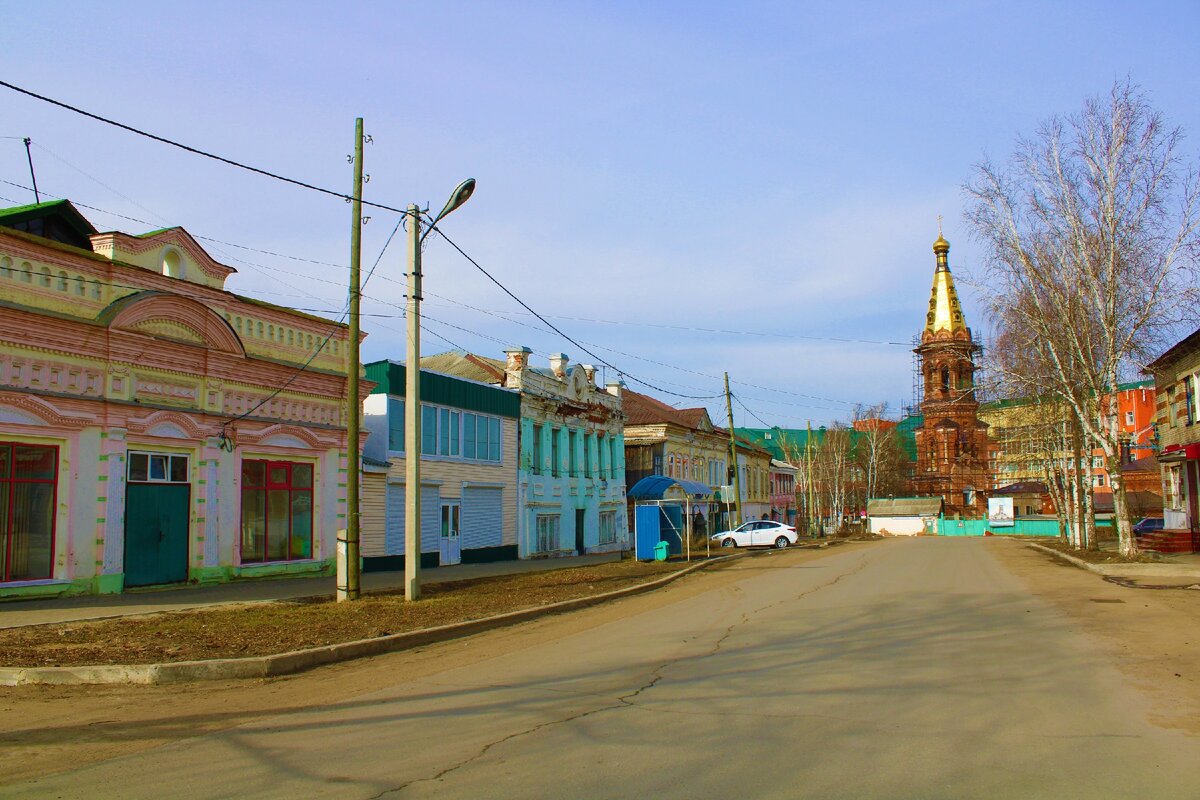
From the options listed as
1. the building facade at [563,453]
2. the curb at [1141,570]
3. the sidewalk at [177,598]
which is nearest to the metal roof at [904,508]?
the building facade at [563,453]

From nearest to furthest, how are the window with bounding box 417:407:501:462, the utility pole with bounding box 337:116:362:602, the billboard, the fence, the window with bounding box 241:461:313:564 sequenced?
1. the utility pole with bounding box 337:116:362:602
2. the window with bounding box 241:461:313:564
3. the window with bounding box 417:407:501:462
4. the fence
5. the billboard

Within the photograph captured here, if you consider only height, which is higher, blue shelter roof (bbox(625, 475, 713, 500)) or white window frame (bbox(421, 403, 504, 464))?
white window frame (bbox(421, 403, 504, 464))

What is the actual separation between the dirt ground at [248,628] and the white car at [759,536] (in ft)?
89.1

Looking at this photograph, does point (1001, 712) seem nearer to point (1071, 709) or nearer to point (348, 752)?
point (1071, 709)

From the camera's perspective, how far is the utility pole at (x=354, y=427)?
16.4 metres

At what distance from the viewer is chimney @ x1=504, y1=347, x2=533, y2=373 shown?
3653cm

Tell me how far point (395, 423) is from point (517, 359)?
9.23m

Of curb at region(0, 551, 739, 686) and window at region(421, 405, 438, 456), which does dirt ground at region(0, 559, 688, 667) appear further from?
window at region(421, 405, 438, 456)

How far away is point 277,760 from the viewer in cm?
636

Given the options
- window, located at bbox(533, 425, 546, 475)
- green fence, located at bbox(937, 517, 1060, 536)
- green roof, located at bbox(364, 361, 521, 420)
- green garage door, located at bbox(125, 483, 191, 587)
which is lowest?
green fence, located at bbox(937, 517, 1060, 536)

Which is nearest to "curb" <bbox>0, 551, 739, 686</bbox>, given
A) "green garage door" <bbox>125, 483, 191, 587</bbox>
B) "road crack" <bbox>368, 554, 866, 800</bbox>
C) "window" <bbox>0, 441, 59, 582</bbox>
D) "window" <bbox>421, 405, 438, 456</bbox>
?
"road crack" <bbox>368, 554, 866, 800</bbox>

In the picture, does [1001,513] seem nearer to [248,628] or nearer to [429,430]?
[429,430]

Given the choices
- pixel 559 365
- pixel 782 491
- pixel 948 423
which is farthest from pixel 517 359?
pixel 948 423

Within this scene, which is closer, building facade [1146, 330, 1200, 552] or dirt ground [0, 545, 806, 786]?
dirt ground [0, 545, 806, 786]
